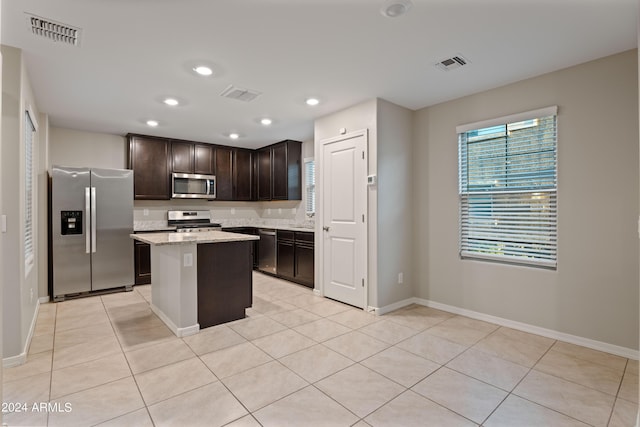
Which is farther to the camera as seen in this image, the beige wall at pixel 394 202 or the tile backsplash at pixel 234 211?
the tile backsplash at pixel 234 211

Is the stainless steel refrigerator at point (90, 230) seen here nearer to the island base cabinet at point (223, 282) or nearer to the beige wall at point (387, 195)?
the island base cabinet at point (223, 282)

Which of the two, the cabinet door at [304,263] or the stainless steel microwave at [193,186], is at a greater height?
the stainless steel microwave at [193,186]

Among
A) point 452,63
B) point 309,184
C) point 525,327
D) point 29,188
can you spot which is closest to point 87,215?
point 29,188

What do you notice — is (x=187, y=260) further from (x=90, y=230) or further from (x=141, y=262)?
(x=141, y=262)

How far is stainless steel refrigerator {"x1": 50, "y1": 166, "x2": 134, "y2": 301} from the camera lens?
→ 4301mm

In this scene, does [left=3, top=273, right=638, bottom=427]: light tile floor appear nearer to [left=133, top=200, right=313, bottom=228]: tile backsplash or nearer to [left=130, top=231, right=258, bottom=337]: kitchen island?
[left=130, top=231, right=258, bottom=337]: kitchen island

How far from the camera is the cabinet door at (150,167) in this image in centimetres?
531

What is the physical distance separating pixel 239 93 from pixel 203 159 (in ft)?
9.10

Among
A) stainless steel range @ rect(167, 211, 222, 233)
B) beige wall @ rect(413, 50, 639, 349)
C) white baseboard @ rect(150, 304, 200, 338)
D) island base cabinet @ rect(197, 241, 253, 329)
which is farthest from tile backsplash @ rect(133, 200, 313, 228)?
beige wall @ rect(413, 50, 639, 349)

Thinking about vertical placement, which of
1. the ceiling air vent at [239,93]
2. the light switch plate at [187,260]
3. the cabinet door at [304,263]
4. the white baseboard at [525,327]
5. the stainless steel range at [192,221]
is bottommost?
the white baseboard at [525,327]

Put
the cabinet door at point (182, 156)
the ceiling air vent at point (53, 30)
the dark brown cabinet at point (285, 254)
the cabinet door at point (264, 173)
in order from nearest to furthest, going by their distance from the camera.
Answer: the ceiling air vent at point (53, 30) < the dark brown cabinet at point (285, 254) < the cabinet door at point (182, 156) < the cabinet door at point (264, 173)

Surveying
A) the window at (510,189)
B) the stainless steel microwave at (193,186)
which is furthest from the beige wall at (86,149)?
the window at (510,189)

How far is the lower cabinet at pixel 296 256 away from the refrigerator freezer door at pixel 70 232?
2708mm

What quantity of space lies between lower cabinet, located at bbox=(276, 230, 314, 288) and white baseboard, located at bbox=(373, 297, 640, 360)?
4.60 ft
